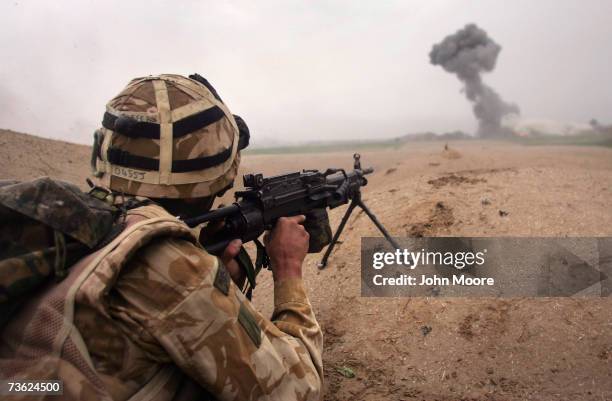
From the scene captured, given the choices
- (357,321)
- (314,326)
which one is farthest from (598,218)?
(314,326)

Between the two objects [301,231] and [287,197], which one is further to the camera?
[287,197]

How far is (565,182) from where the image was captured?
23.3ft

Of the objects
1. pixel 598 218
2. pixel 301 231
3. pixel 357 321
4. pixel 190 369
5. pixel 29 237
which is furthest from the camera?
pixel 598 218

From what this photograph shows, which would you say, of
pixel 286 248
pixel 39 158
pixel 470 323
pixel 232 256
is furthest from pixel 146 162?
pixel 39 158

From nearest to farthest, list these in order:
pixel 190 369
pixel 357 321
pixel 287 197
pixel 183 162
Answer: pixel 190 369, pixel 183 162, pixel 287 197, pixel 357 321

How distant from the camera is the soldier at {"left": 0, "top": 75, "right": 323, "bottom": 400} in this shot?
144 cm

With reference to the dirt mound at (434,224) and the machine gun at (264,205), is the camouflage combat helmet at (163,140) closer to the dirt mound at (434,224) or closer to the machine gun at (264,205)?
the machine gun at (264,205)

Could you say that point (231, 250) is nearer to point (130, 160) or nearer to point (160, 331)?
point (130, 160)

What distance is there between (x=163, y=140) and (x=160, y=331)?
0.93m

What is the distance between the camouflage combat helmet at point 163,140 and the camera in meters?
2.10

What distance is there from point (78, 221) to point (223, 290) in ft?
1.77

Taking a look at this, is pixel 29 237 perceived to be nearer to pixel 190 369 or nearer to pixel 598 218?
pixel 190 369

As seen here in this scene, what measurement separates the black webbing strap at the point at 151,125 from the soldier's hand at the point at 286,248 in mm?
749

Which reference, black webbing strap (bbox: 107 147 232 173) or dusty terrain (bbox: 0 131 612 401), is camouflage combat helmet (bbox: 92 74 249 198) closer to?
black webbing strap (bbox: 107 147 232 173)
